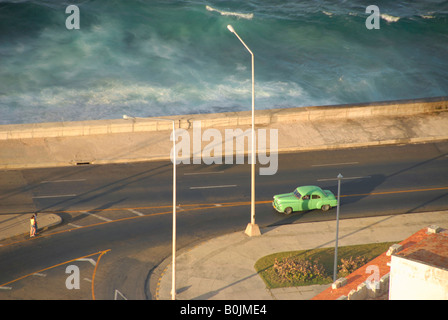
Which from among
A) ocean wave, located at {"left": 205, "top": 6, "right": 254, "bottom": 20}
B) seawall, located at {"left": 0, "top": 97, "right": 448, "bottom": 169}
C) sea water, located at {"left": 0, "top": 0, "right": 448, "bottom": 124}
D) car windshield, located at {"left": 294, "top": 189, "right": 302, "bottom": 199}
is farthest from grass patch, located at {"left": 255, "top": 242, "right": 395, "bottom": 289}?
ocean wave, located at {"left": 205, "top": 6, "right": 254, "bottom": 20}

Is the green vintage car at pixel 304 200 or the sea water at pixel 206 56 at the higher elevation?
the sea water at pixel 206 56

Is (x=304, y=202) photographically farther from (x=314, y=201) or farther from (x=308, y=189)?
(x=308, y=189)

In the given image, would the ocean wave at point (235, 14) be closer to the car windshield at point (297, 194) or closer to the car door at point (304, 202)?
the car windshield at point (297, 194)

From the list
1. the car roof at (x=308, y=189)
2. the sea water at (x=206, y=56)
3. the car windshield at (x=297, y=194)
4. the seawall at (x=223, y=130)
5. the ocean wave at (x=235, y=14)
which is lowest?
the car windshield at (x=297, y=194)

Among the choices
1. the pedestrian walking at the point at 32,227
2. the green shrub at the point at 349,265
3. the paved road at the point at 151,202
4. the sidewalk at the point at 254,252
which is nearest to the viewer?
the sidewalk at the point at 254,252

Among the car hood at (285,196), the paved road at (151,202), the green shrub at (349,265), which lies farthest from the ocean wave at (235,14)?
the green shrub at (349,265)
